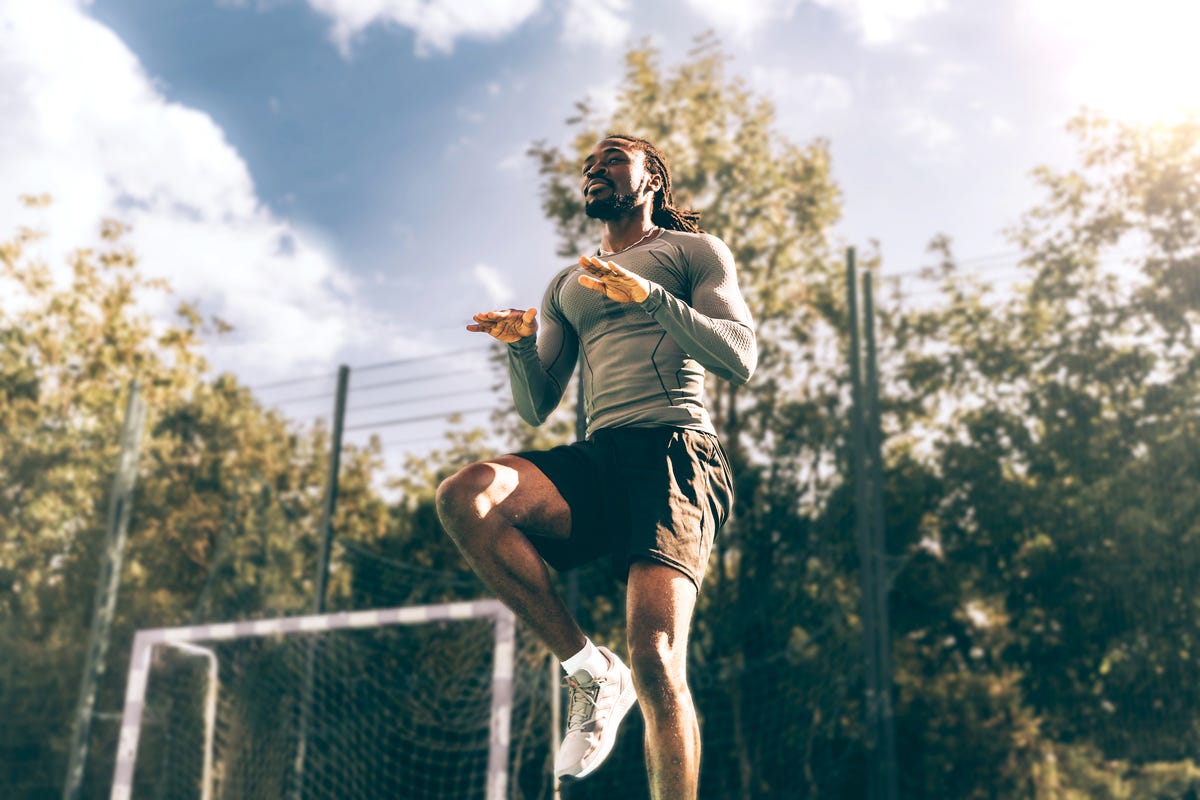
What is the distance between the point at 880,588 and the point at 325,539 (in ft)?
15.5

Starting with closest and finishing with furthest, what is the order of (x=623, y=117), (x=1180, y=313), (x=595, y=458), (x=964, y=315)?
(x=595, y=458)
(x=1180, y=313)
(x=964, y=315)
(x=623, y=117)

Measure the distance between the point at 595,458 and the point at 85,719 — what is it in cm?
748

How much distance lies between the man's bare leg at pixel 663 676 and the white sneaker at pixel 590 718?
150mm

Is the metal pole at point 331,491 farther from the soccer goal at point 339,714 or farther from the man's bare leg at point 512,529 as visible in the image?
the man's bare leg at point 512,529

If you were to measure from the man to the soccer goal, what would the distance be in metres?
6.16

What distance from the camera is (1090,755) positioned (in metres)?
11.2

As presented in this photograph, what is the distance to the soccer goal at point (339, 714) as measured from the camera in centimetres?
896

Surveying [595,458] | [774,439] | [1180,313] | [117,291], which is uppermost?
[117,291]

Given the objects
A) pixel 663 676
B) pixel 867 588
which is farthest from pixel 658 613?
pixel 867 588

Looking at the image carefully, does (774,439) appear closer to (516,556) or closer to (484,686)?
(484,686)

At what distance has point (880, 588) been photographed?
805cm

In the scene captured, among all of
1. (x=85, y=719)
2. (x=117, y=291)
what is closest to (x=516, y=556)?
(x=85, y=719)

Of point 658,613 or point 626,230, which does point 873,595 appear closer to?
point 626,230

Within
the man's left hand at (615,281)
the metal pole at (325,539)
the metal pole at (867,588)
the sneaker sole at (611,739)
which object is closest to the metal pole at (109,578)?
the metal pole at (325,539)
